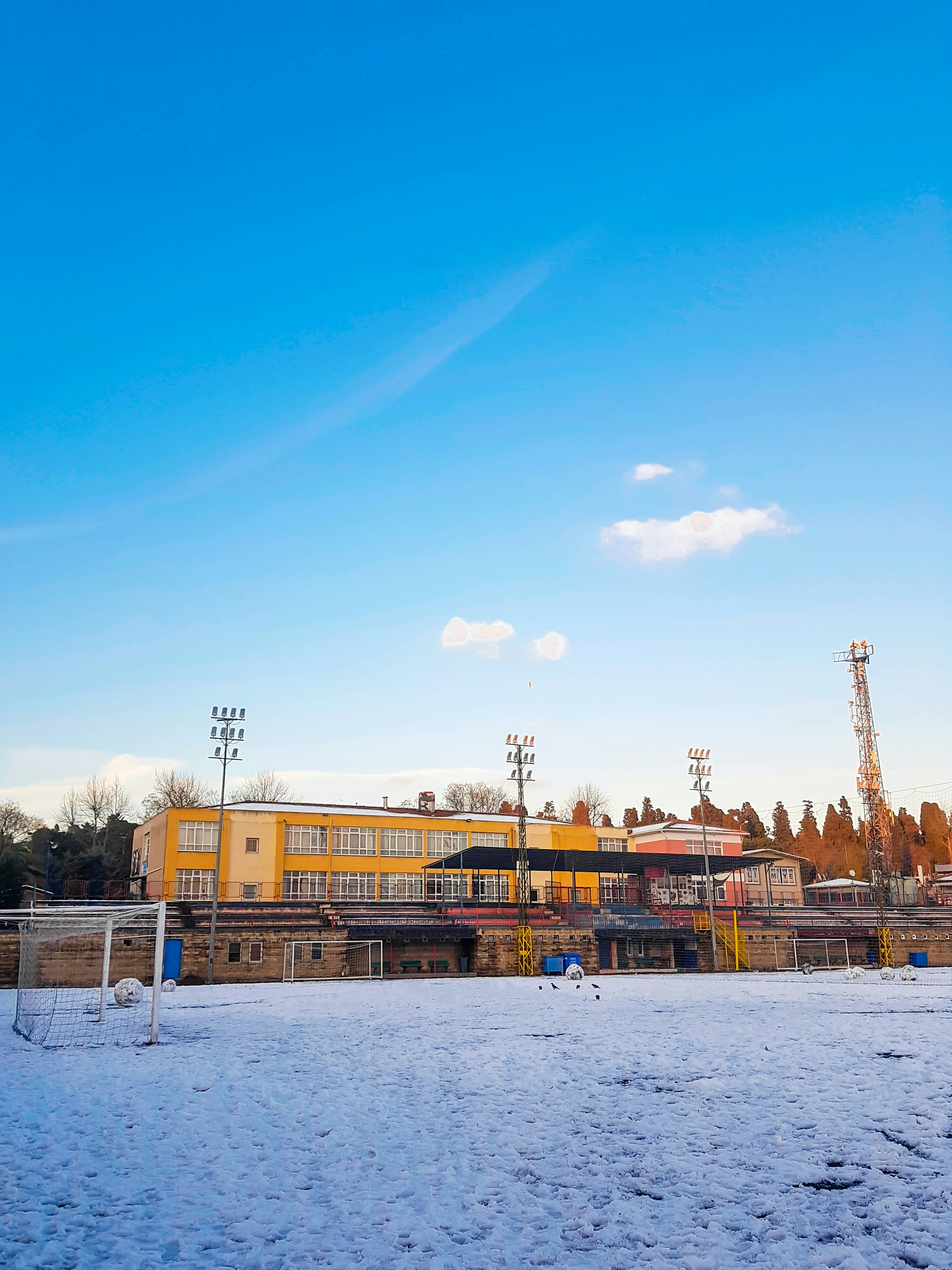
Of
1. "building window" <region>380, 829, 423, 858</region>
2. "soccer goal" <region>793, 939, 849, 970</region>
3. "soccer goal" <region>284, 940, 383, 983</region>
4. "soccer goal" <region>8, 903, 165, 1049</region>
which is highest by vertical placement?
"building window" <region>380, 829, 423, 858</region>

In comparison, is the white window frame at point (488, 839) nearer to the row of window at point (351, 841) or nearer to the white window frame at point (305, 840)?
the row of window at point (351, 841)

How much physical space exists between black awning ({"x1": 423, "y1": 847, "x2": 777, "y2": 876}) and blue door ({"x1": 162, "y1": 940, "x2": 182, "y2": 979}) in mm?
17955

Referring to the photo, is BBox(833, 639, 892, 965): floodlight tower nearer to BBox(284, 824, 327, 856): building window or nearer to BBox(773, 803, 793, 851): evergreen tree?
BBox(284, 824, 327, 856): building window

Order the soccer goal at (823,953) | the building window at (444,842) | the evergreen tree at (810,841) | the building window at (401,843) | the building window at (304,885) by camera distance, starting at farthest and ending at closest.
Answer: the evergreen tree at (810,841) < the building window at (444,842) < the building window at (401,843) < the building window at (304,885) < the soccer goal at (823,953)

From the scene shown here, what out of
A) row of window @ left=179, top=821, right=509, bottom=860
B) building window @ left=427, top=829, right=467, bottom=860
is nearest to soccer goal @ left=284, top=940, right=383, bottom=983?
row of window @ left=179, top=821, right=509, bottom=860

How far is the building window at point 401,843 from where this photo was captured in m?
73.5

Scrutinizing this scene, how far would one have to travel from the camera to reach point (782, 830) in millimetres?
166750

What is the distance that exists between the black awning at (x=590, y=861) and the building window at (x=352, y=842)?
28.6 feet

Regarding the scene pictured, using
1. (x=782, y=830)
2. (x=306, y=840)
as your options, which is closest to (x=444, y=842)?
(x=306, y=840)

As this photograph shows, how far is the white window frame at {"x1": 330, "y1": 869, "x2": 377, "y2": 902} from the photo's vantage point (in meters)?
70.6

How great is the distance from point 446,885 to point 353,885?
798 centimetres

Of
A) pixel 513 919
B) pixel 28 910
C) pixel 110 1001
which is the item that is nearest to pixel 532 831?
pixel 513 919

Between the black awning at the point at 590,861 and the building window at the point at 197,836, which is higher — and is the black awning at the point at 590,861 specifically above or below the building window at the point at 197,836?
below

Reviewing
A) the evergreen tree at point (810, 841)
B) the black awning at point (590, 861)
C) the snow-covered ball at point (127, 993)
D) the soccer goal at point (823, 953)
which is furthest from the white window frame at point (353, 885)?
the evergreen tree at point (810, 841)
